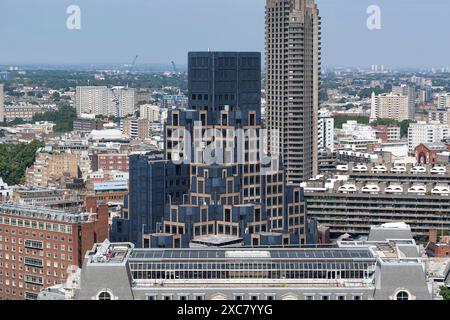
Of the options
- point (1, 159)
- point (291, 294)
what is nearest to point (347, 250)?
point (291, 294)

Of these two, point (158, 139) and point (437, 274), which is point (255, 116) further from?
point (158, 139)

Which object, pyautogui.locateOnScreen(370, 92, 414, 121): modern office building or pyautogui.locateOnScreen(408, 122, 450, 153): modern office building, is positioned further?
pyautogui.locateOnScreen(370, 92, 414, 121): modern office building

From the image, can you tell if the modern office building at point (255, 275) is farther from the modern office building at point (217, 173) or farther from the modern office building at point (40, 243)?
the modern office building at point (40, 243)

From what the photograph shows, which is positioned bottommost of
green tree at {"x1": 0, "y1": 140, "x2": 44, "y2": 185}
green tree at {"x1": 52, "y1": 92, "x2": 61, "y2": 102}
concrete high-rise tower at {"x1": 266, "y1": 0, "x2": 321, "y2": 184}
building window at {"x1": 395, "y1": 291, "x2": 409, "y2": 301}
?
green tree at {"x1": 0, "y1": 140, "x2": 44, "y2": 185}

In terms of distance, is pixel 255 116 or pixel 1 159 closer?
pixel 255 116

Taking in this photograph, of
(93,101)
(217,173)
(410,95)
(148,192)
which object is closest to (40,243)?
(148,192)

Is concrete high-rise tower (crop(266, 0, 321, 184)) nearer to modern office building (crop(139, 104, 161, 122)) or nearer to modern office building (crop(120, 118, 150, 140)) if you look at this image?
modern office building (crop(120, 118, 150, 140))

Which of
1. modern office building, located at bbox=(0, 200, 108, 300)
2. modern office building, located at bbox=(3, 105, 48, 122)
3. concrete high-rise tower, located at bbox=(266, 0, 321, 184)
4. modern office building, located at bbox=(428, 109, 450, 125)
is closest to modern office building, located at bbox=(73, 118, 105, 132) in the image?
modern office building, located at bbox=(3, 105, 48, 122)
